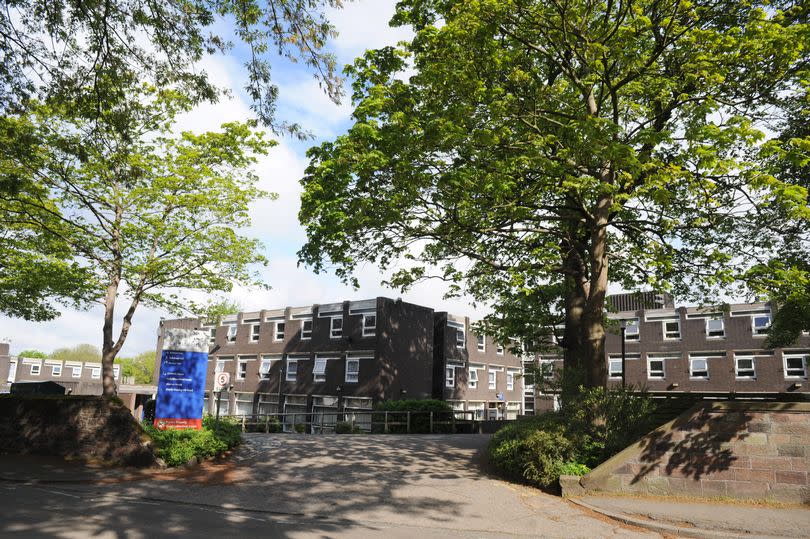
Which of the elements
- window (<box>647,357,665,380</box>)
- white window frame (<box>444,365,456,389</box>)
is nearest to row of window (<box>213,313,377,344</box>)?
white window frame (<box>444,365,456,389</box>)

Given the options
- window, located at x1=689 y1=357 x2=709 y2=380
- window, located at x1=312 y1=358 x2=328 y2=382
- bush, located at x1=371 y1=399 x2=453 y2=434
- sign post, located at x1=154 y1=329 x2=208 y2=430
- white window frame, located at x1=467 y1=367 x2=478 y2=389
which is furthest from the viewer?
white window frame, located at x1=467 y1=367 x2=478 y2=389

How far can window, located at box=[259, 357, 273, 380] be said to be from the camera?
4341 cm

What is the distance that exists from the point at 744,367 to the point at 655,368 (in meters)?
5.90

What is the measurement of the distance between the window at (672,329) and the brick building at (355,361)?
519 inches

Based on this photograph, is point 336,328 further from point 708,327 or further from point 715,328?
point 715,328

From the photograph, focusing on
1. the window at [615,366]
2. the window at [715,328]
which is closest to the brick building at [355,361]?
the window at [615,366]

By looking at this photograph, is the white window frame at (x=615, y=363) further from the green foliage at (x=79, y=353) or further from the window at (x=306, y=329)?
the green foliage at (x=79, y=353)

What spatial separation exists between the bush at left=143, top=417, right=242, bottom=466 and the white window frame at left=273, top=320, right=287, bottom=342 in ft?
95.0

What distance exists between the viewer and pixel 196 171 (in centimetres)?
1820

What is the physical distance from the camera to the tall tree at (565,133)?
33.9 feet

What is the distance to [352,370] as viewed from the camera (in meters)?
37.9

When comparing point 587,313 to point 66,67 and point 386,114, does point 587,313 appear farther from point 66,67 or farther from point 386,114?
point 66,67

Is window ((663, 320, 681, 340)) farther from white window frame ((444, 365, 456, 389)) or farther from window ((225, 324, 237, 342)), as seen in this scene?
window ((225, 324, 237, 342))

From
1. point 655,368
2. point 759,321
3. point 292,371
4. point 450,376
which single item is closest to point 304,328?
point 292,371
